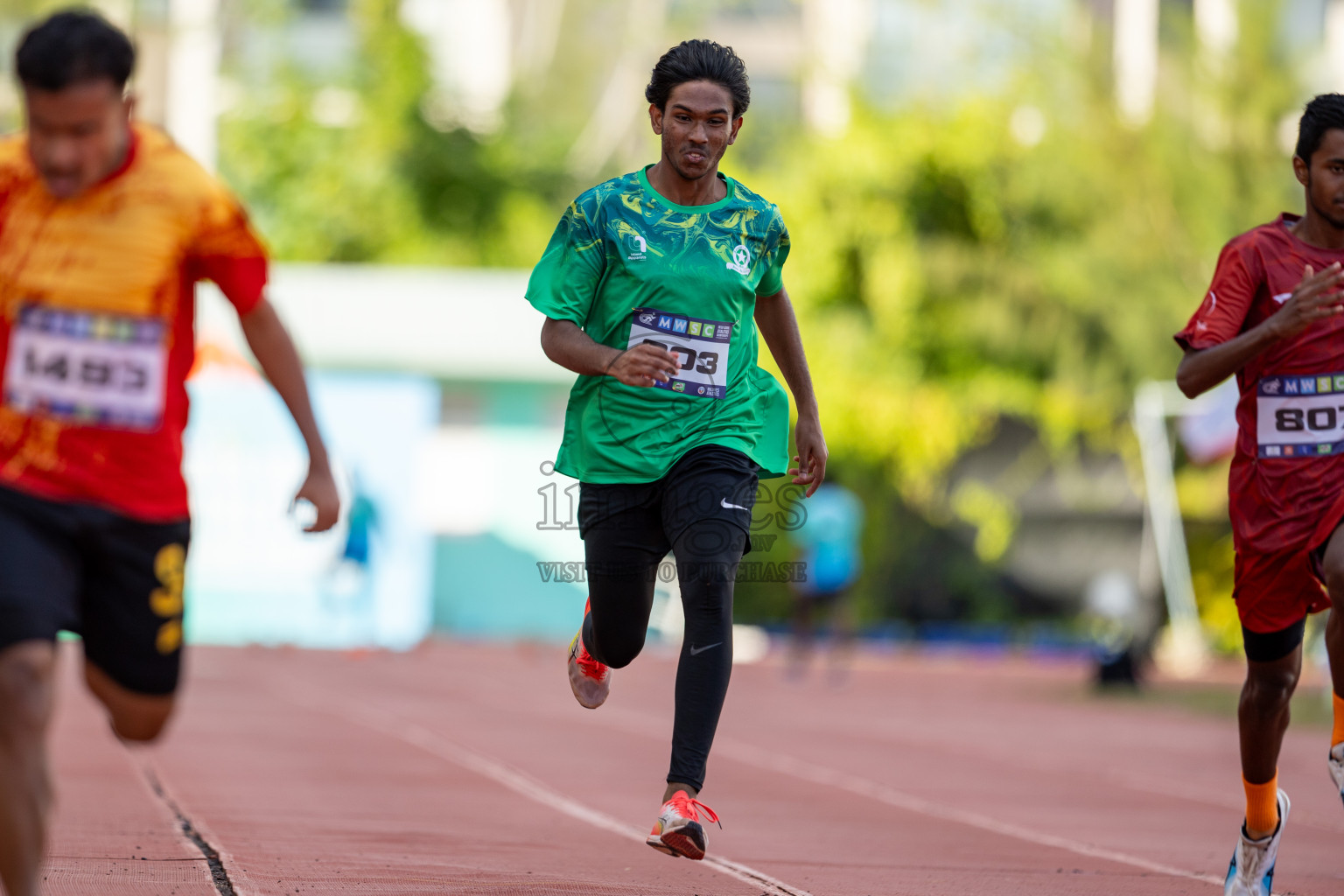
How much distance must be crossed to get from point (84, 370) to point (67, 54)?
0.62m

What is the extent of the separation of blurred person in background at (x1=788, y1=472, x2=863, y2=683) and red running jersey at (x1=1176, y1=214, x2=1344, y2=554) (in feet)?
42.5

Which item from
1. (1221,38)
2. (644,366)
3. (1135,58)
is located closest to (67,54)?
(644,366)

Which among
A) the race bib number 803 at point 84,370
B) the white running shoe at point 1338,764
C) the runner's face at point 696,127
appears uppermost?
the runner's face at point 696,127

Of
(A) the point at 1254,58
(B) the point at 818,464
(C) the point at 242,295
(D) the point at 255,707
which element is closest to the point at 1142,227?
(A) the point at 1254,58

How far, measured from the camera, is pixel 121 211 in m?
3.76

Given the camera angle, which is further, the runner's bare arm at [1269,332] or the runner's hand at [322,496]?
the runner's bare arm at [1269,332]

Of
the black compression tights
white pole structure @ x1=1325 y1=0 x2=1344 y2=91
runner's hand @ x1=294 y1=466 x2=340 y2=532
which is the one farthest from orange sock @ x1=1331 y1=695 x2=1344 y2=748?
white pole structure @ x1=1325 y1=0 x2=1344 y2=91

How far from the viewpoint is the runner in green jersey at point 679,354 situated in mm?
5023

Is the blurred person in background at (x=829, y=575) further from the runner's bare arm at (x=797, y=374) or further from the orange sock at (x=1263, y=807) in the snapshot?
the orange sock at (x=1263, y=807)

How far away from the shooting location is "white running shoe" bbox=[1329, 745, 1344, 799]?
5.15m

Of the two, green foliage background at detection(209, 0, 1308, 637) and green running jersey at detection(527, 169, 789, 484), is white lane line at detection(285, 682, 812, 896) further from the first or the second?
green foliage background at detection(209, 0, 1308, 637)

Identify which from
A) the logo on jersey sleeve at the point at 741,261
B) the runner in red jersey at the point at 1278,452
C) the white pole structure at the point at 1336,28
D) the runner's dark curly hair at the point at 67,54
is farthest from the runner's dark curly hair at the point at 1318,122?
the white pole structure at the point at 1336,28

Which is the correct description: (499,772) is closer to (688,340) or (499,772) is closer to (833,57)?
(688,340)

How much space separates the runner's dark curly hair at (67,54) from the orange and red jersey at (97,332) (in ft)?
0.71
